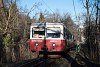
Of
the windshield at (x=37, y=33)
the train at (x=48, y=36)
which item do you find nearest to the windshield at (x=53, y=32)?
the train at (x=48, y=36)

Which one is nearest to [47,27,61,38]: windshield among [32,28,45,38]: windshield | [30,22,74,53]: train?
[30,22,74,53]: train

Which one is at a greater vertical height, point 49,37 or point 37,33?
point 37,33

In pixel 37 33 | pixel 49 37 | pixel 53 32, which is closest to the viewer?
pixel 53 32

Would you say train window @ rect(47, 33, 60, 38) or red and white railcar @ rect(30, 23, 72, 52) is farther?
train window @ rect(47, 33, 60, 38)

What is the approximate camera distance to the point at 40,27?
21.6 meters

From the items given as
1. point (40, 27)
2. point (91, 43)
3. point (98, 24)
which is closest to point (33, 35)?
point (40, 27)

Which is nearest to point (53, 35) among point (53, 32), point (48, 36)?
point (53, 32)

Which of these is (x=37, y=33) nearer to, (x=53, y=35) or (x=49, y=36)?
(x=49, y=36)

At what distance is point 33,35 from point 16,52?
10.1 metres

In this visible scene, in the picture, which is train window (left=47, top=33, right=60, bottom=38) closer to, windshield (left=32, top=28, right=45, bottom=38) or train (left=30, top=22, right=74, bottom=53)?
train (left=30, top=22, right=74, bottom=53)

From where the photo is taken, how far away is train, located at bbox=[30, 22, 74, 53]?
2136 centimetres

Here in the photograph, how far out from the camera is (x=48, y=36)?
21.5m

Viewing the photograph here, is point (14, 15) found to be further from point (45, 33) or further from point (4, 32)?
point (45, 33)

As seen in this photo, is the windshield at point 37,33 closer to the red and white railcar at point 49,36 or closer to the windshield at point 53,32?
the red and white railcar at point 49,36
